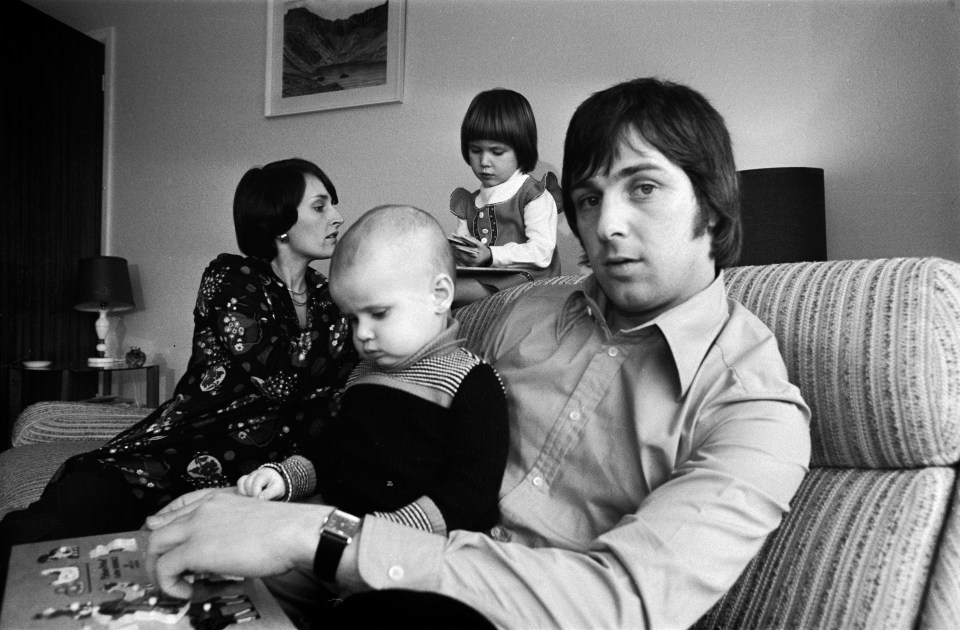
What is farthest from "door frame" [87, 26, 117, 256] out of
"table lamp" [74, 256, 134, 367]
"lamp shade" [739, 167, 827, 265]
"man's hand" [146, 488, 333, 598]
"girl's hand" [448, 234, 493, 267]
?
"man's hand" [146, 488, 333, 598]

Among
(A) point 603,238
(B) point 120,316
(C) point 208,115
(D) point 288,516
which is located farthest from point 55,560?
(B) point 120,316

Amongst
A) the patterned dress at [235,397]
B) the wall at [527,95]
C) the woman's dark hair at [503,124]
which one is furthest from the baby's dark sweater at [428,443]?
the wall at [527,95]

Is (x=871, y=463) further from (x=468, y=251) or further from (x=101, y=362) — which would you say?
(x=101, y=362)

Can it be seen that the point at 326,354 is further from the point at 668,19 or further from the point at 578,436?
the point at 668,19

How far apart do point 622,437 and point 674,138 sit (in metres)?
0.46

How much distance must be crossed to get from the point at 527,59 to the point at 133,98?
2900 mm

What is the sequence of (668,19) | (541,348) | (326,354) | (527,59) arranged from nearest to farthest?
(541,348) < (326,354) < (668,19) < (527,59)

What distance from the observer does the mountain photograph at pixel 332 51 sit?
371cm

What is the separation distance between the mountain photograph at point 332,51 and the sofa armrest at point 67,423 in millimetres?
2079

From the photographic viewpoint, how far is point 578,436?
105 cm

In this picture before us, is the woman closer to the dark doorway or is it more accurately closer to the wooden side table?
the wooden side table

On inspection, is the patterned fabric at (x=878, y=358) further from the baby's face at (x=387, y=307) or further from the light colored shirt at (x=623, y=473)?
the baby's face at (x=387, y=307)

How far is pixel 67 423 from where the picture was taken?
2.60m

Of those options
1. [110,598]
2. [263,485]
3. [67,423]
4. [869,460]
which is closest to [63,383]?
[67,423]
